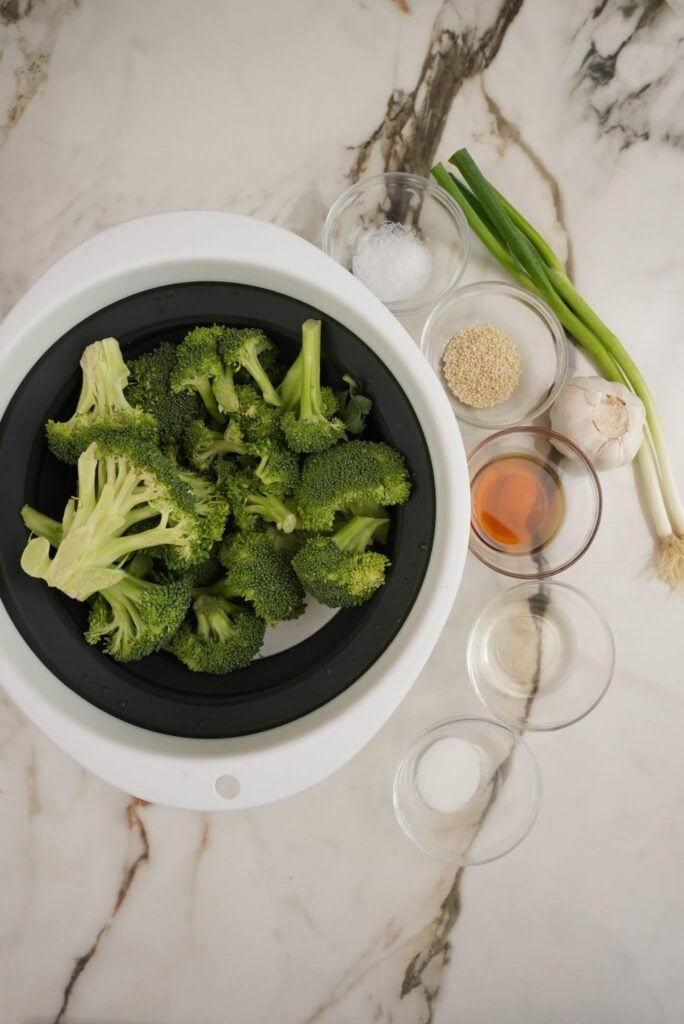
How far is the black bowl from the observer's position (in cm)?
116

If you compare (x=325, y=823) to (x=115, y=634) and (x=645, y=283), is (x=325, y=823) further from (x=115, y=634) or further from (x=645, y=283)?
(x=645, y=283)

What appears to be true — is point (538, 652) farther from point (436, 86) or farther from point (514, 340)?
point (436, 86)

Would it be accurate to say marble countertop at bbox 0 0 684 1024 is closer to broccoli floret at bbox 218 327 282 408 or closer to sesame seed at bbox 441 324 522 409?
sesame seed at bbox 441 324 522 409

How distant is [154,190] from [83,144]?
0.49 feet

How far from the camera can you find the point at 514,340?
59.1 inches

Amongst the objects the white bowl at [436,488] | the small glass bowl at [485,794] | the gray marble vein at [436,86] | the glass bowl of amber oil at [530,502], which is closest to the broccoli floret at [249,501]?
the white bowl at [436,488]

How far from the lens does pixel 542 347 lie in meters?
1.49

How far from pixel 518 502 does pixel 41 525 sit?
2.62 feet

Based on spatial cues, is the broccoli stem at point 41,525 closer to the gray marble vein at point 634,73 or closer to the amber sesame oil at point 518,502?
the amber sesame oil at point 518,502

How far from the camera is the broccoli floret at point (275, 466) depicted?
1210mm

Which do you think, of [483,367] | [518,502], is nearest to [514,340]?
[483,367]

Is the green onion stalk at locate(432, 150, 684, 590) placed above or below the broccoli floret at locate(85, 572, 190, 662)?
above

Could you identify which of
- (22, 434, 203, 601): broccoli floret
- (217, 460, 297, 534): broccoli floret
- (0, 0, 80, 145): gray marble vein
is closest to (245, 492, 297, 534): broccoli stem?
(217, 460, 297, 534): broccoli floret

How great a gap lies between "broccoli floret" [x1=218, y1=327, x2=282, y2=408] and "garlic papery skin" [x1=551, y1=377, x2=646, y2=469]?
0.51m
